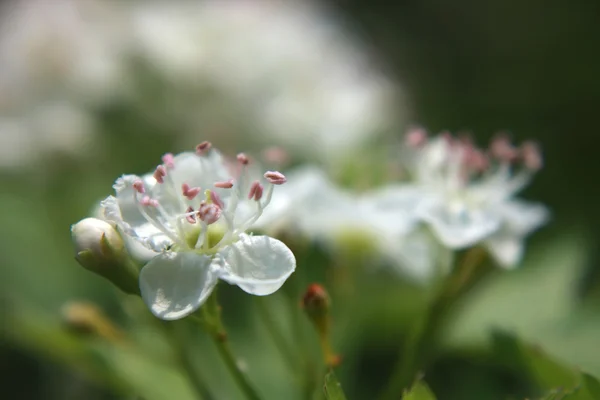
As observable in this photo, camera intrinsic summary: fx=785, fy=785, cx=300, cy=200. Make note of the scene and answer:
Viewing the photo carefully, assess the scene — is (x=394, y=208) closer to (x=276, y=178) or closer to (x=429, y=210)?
(x=429, y=210)

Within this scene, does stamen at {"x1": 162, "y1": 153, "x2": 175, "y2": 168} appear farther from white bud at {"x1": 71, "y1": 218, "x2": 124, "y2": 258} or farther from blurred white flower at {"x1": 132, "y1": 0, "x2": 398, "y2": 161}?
blurred white flower at {"x1": 132, "y1": 0, "x2": 398, "y2": 161}

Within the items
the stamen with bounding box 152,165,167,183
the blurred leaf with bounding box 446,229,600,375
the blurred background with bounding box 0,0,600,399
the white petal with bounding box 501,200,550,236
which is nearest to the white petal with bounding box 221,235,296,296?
the stamen with bounding box 152,165,167,183

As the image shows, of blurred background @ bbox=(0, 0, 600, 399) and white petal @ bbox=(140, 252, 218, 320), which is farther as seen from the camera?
blurred background @ bbox=(0, 0, 600, 399)

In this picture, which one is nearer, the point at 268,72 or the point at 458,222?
the point at 458,222

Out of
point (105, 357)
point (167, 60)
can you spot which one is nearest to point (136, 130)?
point (167, 60)

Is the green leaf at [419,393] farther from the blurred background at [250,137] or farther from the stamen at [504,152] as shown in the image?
the stamen at [504,152]

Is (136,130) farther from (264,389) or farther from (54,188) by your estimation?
(264,389)

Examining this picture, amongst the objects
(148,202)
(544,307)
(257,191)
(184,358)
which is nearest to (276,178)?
(257,191)
